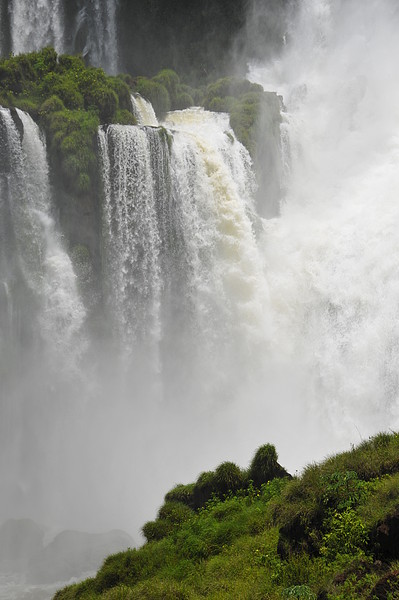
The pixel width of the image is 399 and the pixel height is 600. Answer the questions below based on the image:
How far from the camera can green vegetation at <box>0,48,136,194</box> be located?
2142 cm

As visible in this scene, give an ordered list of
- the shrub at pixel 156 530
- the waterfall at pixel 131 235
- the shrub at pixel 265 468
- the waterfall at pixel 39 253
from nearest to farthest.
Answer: the shrub at pixel 156 530
the shrub at pixel 265 468
the waterfall at pixel 39 253
the waterfall at pixel 131 235

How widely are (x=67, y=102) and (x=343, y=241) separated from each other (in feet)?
43.8

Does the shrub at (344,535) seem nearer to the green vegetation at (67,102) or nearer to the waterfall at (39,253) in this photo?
the waterfall at (39,253)

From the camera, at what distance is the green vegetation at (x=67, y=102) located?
2142 centimetres

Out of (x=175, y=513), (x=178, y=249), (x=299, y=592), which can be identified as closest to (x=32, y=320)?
(x=178, y=249)

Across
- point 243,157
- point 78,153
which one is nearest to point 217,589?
point 78,153

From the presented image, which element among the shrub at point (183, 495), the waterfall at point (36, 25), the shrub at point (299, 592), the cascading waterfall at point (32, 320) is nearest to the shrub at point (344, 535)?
the shrub at point (299, 592)

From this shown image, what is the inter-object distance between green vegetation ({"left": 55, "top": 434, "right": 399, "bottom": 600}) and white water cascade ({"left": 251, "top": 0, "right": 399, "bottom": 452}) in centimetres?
925

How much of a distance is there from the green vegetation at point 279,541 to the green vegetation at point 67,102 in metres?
14.8

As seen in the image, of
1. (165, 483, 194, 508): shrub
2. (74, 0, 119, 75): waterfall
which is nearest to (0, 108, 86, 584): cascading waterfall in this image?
(165, 483, 194, 508): shrub

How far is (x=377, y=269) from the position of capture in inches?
898

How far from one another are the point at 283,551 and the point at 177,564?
2.28 meters

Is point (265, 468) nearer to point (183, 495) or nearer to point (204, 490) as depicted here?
point (204, 490)

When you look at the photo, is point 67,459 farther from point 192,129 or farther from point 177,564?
point 192,129
